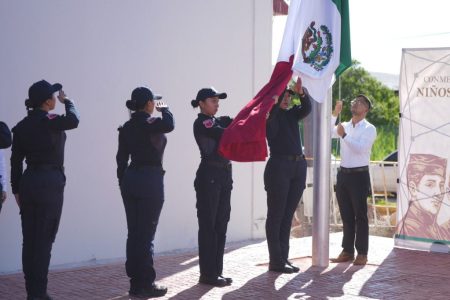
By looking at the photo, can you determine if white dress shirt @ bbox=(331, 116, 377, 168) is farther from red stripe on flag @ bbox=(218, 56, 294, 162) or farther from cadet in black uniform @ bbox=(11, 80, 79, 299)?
cadet in black uniform @ bbox=(11, 80, 79, 299)

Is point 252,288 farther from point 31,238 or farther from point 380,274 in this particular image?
point 31,238

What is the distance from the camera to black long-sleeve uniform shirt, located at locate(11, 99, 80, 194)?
5730 millimetres

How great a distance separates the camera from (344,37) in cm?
745

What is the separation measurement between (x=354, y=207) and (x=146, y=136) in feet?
10.1

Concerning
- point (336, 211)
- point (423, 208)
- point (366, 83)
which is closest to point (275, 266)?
point (423, 208)

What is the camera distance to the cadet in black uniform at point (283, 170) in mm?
7363

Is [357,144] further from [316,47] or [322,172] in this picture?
[316,47]

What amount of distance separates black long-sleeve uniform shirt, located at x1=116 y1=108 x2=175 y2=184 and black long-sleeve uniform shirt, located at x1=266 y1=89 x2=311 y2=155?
146 centimetres

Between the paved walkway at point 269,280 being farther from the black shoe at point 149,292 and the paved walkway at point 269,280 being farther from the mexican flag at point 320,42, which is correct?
the mexican flag at point 320,42

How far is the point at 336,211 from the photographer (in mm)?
12016

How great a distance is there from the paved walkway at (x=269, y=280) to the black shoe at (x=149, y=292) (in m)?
0.07

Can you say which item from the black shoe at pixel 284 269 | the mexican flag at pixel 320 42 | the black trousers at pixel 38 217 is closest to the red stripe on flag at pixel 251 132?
the mexican flag at pixel 320 42

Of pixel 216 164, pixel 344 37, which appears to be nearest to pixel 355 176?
pixel 344 37

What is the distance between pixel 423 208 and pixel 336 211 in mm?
3050
